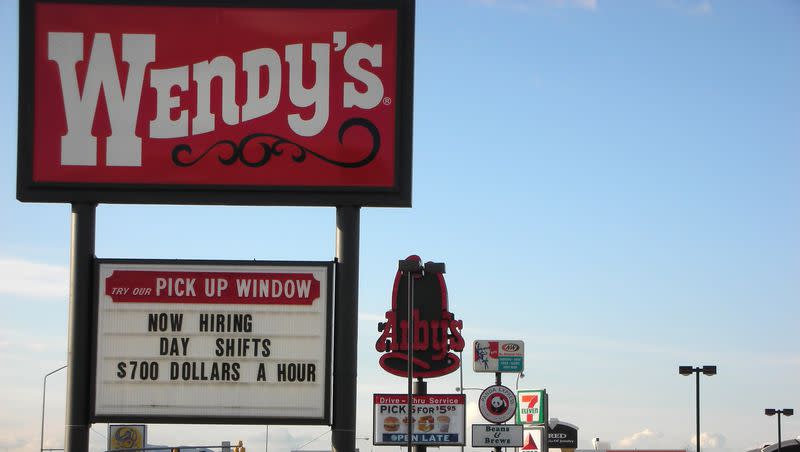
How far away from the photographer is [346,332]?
20.6m

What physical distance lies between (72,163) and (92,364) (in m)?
3.15

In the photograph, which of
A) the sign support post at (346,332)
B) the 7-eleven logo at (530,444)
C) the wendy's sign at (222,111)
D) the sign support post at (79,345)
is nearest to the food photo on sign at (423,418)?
the 7-eleven logo at (530,444)

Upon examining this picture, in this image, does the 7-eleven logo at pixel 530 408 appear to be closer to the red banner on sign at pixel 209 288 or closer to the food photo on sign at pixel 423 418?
the food photo on sign at pixel 423 418

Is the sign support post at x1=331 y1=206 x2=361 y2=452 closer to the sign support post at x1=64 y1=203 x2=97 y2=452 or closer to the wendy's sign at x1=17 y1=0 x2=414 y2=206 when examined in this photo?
the wendy's sign at x1=17 y1=0 x2=414 y2=206

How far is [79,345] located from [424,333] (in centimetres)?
2958

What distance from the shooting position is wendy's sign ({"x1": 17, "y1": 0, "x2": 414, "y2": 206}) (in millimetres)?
20750

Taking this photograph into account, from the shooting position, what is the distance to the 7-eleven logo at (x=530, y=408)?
62.2 meters

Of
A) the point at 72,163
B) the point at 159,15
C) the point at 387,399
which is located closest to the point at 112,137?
the point at 72,163

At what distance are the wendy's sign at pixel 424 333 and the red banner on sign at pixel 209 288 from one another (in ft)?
92.7

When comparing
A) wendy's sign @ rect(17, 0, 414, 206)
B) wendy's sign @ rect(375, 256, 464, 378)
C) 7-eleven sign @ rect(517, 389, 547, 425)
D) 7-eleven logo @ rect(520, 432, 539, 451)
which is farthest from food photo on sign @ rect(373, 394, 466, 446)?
wendy's sign @ rect(17, 0, 414, 206)

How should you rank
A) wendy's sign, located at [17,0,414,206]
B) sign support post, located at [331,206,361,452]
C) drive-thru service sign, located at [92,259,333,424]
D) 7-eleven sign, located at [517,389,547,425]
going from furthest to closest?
7-eleven sign, located at [517,389,547,425] → wendy's sign, located at [17,0,414,206] → sign support post, located at [331,206,361,452] → drive-thru service sign, located at [92,259,333,424]

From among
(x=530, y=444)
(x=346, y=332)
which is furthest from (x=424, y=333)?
(x=346, y=332)

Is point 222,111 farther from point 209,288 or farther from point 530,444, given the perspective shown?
point 530,444

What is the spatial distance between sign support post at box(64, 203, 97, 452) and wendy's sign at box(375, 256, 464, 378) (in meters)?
28.6
